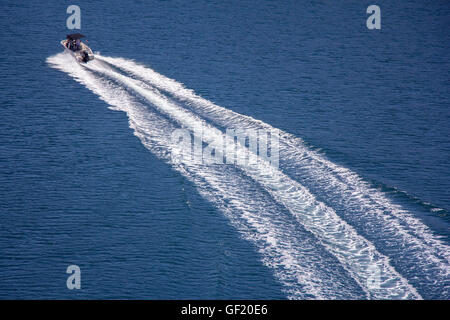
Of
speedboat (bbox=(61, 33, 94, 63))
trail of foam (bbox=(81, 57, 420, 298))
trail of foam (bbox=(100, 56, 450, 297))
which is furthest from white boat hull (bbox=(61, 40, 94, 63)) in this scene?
trail of foam (bbox=(81, 57, 420, 298))

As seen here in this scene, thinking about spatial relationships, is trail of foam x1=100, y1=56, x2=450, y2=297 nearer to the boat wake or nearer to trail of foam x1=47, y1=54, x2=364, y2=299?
the boat wake

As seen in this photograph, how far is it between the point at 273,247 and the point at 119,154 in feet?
46.4

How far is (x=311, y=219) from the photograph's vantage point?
28.6 metres

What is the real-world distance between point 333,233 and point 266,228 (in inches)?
139

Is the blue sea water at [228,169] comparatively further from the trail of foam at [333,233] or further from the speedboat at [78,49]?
the speedboat at [78,49]

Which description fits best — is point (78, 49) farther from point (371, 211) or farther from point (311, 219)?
point (371, 211)

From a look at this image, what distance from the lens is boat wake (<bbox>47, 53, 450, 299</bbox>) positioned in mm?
24828

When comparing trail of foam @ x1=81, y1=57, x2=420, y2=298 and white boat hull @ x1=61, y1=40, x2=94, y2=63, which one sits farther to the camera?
white boat hull @ x1=61, y1=40, x2=94, y2=63

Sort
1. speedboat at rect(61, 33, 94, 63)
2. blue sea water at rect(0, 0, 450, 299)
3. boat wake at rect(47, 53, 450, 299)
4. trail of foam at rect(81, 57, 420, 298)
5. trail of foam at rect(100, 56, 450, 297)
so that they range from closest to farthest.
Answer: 1. trail of foam at rect(81, 57, 420, 298)
2. boat wake at rect(47, 53, 450, 299)
3. trail of foam at rect(100, 56, 450, 297)
4. blue sea water at rect(0, 0, 450, 299)
5. speedboat at rect(61, 33, 94, 63)

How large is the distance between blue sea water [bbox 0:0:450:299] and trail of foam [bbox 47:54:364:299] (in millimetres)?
84

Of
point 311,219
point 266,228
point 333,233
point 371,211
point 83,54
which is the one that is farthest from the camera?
point 83,54

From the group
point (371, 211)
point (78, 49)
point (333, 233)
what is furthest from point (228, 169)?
point (78, 49)

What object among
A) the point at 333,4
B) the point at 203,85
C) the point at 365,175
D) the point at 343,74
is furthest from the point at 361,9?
the point at 365,175

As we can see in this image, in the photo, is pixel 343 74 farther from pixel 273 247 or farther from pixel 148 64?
pixel 273 247
